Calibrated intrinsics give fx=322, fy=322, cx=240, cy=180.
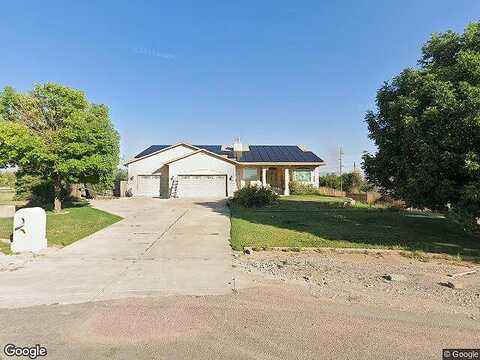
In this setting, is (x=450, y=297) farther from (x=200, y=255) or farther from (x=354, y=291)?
(x=200, y=255)

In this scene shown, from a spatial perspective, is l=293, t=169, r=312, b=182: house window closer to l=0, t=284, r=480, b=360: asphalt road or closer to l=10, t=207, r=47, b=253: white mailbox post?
l=10, t=207, r=47, b=253: white mailbox post

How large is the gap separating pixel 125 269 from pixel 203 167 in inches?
868

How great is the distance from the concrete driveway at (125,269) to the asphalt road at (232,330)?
555 mm

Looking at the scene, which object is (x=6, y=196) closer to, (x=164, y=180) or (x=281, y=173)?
(x=164, y=180)

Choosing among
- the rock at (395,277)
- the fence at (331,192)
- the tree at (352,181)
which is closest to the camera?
the rock at (395,277)

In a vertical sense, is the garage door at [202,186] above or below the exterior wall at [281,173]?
below

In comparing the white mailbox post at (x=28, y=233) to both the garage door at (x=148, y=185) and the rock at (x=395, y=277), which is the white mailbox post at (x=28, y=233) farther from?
the garage door at (x=148, y=185)

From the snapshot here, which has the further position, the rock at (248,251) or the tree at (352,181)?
the tree at (352,181)

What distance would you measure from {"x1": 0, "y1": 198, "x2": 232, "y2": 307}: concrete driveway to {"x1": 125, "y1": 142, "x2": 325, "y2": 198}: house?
1704 centimetres

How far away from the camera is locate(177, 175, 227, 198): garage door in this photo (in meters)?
28.8

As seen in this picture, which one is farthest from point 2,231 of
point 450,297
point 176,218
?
point 450,297

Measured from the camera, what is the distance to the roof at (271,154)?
103ft

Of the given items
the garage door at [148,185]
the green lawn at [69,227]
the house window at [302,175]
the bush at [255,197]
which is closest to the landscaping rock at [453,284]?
the green lawn at [69,227]

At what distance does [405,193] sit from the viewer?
10305mm
